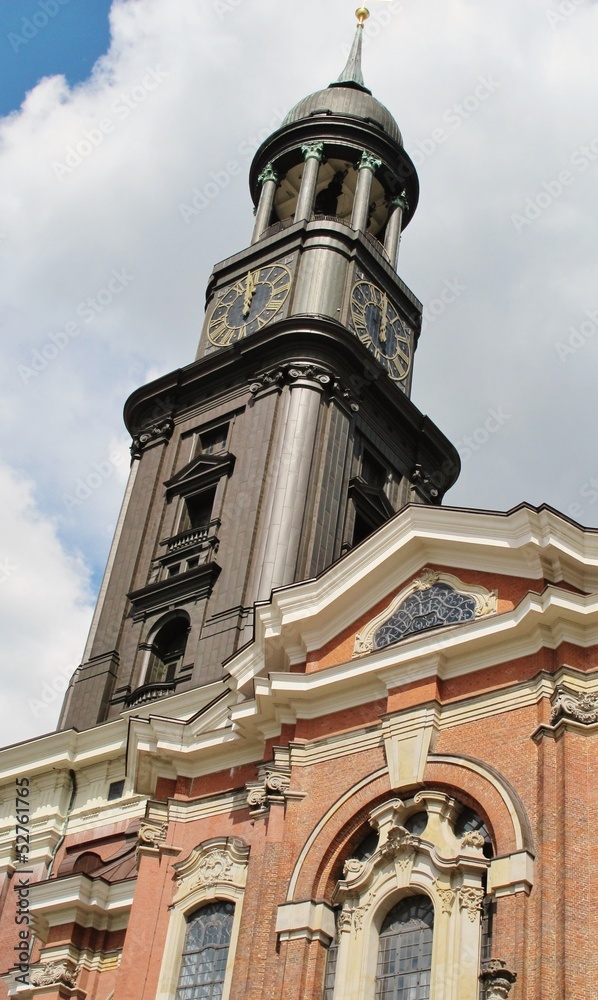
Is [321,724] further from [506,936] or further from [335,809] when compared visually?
[506,936]

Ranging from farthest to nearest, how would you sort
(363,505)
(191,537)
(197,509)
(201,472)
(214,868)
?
(197,509), (201,472), (363,505), (191,537), (214,868)

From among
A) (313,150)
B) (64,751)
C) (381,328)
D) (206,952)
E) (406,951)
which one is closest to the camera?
(406,951)

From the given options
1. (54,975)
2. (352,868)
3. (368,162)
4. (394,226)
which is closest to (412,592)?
(352,868)

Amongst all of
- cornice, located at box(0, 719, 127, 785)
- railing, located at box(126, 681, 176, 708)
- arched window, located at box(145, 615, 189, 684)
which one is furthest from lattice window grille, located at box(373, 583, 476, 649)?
arched window, located at box(145, 615, 189, 684)

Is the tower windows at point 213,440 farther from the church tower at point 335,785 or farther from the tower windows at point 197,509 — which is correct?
the church tower at point 335,785

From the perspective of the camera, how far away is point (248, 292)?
1460 inches

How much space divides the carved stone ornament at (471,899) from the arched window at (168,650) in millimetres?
15000

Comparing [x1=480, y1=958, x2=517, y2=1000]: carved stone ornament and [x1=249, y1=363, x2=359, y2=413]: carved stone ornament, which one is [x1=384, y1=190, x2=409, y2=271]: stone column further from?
[x1=480, y1=958, x2=517, y2=1000]: carved stone ornament

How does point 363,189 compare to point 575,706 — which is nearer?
point 575,706

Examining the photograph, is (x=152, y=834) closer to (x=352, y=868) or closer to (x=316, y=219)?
(x=352, y=868)

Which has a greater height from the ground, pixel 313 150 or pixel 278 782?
pixel 313 150

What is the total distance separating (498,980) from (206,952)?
5.41m

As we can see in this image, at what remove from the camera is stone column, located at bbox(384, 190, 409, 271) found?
1571 inches

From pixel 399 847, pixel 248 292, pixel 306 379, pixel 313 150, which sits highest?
pixel 313 150
